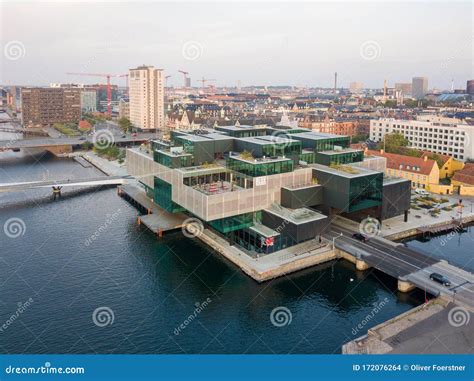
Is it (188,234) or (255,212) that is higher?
(255,212)

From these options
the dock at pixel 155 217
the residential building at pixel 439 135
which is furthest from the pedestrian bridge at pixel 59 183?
the residential building at pixel 439 135

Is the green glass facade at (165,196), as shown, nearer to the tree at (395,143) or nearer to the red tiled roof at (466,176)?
the red tiled roof at (466,176)

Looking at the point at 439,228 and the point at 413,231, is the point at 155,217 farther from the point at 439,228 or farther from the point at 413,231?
the point at 439,228

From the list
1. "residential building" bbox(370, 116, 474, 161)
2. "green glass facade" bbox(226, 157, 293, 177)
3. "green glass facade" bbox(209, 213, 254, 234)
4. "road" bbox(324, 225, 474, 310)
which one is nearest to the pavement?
"road" bbox(324, 225, 474, 310)

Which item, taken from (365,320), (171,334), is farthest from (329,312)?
(171,334)

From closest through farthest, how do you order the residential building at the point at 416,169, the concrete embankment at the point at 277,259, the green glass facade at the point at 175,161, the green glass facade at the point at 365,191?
1. the concrete embankment at the point at 277,259
2. the green glass facade at the point at 365,191
3. the green glass facade at the point at 175,161
4. the residential building at the point at 416,169

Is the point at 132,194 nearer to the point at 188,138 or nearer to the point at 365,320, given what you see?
the point at 188,138
